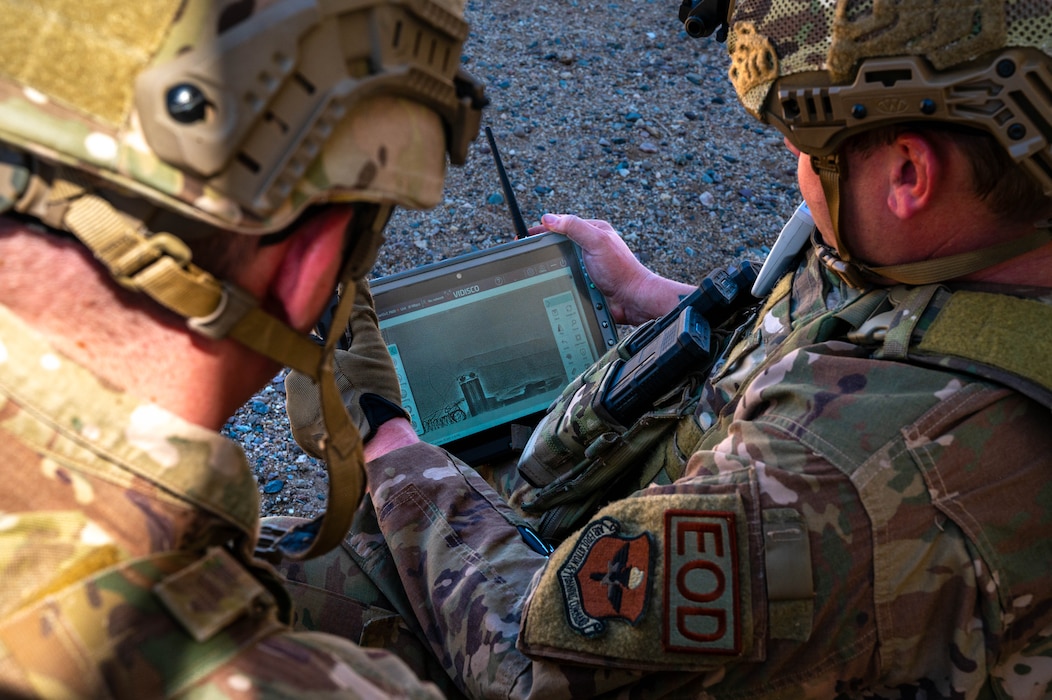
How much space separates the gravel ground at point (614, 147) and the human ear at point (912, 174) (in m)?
2.18

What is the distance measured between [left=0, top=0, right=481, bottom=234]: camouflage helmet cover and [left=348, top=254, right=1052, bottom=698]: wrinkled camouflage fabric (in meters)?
0.79

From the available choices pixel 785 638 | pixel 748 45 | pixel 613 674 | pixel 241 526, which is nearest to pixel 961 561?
pixel 785 638

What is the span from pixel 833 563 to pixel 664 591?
10.9 inches

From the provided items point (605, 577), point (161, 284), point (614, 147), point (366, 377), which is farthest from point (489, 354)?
point (614, 147)

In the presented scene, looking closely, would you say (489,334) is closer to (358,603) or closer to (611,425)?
(611,425)

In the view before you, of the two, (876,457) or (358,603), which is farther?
(358,603)

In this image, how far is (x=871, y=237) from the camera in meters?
1.73

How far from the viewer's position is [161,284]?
105cm

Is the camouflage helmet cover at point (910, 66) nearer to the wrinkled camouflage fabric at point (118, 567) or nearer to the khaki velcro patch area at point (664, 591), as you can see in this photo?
the khaki velcro patch area at point (664, 591)

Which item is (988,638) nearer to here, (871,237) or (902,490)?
(902,490)

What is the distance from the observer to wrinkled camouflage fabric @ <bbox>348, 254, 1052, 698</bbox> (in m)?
1.48

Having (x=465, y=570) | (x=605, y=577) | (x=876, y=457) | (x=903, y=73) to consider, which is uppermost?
(x=903, y=73)

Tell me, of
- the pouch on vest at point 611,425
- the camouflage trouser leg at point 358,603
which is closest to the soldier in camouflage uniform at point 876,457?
the camouflage trouser leg at point 358,603

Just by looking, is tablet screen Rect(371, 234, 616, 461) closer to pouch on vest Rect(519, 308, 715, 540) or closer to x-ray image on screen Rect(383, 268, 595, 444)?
x-ray image on screen Rect(383, 268, 595, 444)
